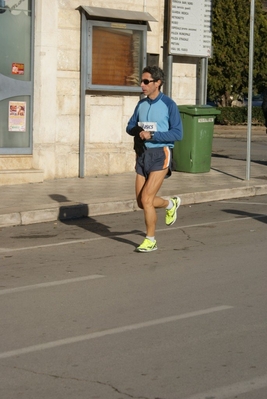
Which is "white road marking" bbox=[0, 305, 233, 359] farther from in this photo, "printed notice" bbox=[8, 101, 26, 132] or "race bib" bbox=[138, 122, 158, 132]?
"printed notice" bbox=[8, 101, 26, 132]

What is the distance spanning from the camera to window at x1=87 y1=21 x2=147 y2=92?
16.7m

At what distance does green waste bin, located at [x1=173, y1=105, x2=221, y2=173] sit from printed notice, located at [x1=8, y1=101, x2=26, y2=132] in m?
3.19

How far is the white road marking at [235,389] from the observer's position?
512 centimetres

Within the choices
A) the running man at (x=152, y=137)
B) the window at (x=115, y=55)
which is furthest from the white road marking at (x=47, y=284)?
the window at (x=115, y=55)

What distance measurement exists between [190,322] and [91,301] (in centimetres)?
106

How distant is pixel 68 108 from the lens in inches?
650

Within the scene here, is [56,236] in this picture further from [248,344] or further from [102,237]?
[248,344]

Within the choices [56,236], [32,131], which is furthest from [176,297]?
[32,131]

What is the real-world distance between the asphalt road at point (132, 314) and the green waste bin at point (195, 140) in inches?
237

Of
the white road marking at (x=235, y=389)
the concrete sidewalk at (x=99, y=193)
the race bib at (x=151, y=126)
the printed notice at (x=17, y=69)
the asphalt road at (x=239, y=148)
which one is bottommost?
the white road marking at (x=235, y=389)

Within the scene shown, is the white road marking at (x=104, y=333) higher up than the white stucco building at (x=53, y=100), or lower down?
lower down

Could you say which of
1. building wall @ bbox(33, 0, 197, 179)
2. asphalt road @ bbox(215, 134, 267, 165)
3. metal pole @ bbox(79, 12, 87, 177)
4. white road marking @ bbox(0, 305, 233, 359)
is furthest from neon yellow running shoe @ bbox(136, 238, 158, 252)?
asphalt road @ bbox(215, 134, 267, 165)

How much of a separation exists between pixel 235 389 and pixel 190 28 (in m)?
13.8

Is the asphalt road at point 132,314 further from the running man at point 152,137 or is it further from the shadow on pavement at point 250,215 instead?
the shadow on pavement at point 250,215
